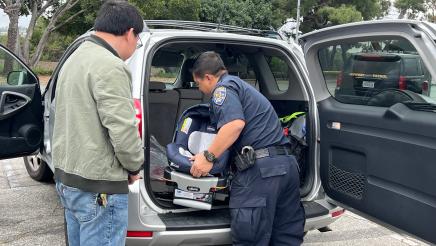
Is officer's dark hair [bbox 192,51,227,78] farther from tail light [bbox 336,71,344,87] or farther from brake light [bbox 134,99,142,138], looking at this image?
tail light [bbox 336,71,344,87]

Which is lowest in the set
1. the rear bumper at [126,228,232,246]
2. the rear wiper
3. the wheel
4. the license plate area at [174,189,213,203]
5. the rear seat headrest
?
the wheel

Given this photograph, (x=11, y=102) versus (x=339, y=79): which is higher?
(x=339, y=79)

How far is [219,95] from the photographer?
123 inches

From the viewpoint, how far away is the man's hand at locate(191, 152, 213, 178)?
310cm

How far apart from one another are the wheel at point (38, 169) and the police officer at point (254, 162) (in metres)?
2.94

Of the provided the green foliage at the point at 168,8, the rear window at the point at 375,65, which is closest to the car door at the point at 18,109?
the rear window at the point at 375,65

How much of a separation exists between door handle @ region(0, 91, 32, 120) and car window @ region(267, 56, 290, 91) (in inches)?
84.7

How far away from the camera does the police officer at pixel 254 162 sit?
3.09 m

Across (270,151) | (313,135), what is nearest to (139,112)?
(270,151)

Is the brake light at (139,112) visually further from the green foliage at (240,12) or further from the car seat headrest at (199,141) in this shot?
the green foliage at (240,12)

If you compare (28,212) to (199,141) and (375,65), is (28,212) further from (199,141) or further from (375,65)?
(375,65)

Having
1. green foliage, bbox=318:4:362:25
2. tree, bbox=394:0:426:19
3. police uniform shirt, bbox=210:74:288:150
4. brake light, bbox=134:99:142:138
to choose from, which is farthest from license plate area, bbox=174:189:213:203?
tree, bbox=394:0:426:19

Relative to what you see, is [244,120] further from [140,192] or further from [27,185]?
[27,185]

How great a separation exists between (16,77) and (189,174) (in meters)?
2.13
